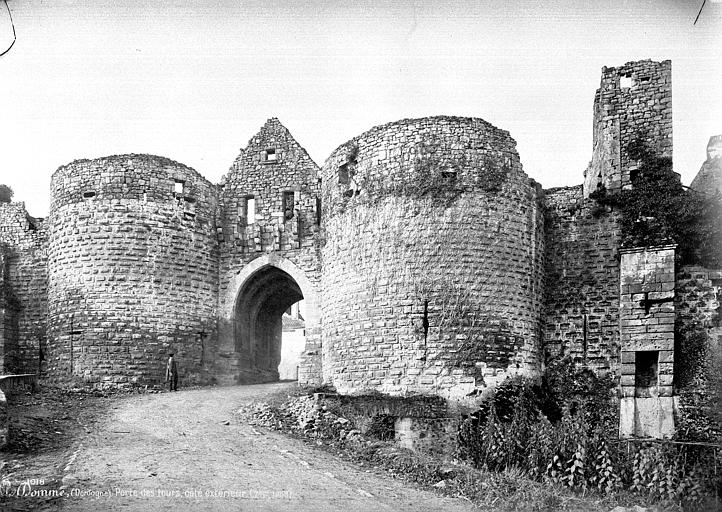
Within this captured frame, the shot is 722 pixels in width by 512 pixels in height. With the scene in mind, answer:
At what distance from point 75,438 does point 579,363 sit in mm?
10233

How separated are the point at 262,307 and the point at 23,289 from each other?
6.49m

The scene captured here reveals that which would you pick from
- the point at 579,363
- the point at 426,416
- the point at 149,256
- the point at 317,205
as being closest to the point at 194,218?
the point at 149,256

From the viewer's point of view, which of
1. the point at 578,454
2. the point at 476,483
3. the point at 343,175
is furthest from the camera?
the point at 343,175

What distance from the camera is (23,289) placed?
21.5m

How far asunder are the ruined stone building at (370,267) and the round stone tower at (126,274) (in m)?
0.05

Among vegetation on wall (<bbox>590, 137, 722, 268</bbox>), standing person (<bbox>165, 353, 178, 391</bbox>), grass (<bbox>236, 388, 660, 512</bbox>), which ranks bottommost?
grass (<bbox>236, 388, 660, 512</bbox>)

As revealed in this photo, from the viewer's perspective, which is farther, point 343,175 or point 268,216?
point 268,216

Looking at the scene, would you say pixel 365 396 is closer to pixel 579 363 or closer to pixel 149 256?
pixel 579 363

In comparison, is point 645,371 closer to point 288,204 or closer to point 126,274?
point 288,204

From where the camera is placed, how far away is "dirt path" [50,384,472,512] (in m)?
9.54

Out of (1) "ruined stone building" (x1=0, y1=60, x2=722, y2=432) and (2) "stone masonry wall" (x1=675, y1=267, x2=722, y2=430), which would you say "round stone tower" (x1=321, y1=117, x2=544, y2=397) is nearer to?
(1) "ruined stone building" (x1=0, y1=60, x2=722, y2=432)

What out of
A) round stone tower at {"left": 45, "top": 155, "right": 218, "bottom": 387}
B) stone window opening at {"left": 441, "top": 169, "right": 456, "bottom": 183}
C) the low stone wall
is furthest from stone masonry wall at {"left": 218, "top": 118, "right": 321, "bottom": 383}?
stone window opening at {"left": 441, "top": 169, "right": 456, "bottom": 183}

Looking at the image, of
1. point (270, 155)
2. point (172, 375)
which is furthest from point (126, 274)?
point (270, 155)

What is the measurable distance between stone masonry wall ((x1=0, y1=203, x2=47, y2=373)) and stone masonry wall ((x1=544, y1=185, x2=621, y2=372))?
13177 millimetres
